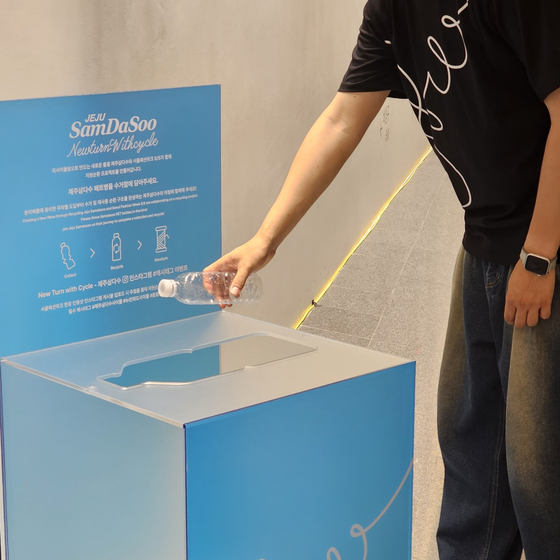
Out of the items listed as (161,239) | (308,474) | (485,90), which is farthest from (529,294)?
(161,239)

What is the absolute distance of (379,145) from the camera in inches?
167

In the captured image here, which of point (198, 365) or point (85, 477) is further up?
point (198, 365)

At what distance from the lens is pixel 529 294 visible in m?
1.29

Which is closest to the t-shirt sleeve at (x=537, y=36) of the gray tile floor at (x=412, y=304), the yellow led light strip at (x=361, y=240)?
the gray tile floor at (x=412, y=304)

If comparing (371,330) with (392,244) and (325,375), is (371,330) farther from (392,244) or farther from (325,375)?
(325,375)

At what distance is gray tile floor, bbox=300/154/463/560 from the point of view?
2.36 metres

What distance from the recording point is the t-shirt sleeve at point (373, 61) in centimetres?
145

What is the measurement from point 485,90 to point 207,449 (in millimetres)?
691

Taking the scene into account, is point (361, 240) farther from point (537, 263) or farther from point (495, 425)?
point (537, 263)

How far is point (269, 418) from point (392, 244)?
3.10m

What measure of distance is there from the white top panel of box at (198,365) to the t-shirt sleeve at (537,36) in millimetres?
492

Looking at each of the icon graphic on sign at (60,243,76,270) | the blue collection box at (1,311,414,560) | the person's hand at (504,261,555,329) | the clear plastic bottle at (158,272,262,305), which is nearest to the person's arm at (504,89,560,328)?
the person's hand at (504,261,555,329)

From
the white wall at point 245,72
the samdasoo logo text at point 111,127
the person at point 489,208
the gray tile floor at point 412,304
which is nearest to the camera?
the person at point 489,208

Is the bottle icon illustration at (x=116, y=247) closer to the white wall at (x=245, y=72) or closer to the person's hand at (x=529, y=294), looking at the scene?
the white wall at (x=245, y=72)
